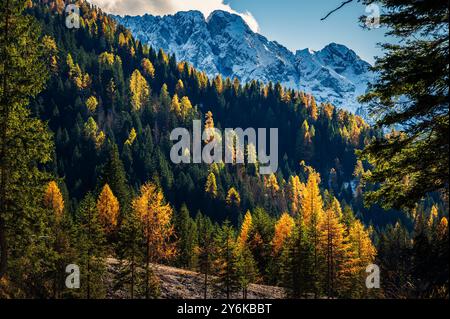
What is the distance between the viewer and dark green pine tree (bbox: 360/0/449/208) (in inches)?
407

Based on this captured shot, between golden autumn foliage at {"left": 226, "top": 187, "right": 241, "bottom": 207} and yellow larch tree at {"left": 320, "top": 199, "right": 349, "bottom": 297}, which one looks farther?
golden autumn foliage at {"left": 226, "top": 187, "right": 241, "bottom": 207}

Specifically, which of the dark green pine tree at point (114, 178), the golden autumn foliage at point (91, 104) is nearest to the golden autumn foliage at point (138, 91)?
the golden autumn foliage at point (91, 104)

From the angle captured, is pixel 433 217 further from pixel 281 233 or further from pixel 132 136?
pixel 281 233

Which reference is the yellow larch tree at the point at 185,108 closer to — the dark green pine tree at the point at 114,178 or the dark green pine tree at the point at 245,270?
the dark green pine tree at the point at 114,178

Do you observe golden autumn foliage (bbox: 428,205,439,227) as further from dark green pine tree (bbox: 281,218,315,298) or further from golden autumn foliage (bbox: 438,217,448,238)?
dark green pine tree (bbox: 281,218,315,298)

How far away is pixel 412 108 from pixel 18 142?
13.5 meters

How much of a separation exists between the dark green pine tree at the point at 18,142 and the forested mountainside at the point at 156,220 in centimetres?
11

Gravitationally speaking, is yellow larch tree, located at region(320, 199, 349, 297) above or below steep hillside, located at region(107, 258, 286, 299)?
above

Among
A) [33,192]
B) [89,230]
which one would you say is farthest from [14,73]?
[89,230]

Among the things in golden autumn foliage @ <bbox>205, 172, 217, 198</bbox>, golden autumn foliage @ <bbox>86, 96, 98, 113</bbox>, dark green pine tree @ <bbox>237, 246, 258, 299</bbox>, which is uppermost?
golden autumn foliage @ <bbox>86, 96, 98, 113</bbox>

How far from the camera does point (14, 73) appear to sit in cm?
1588

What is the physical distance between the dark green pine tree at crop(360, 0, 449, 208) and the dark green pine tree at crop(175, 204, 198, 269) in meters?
47.9

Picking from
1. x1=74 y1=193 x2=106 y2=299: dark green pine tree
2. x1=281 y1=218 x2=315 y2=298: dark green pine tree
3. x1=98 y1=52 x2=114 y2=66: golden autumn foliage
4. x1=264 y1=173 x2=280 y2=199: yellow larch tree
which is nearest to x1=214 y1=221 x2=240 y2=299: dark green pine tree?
x1=281 y1=218 x2=315 y2=298: dark green pine tree
